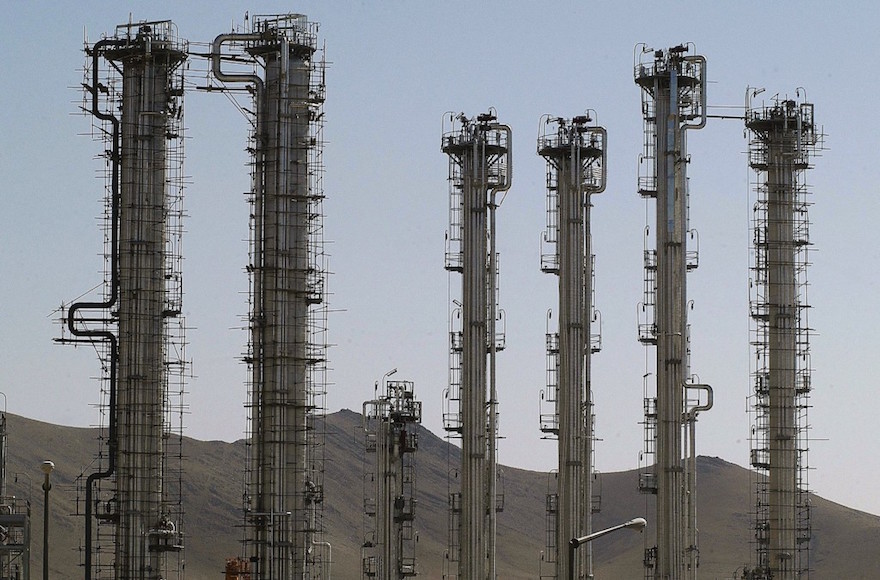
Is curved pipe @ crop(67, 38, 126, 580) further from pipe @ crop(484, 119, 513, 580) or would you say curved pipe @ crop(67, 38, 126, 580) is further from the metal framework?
pipe @ crop(484, 119, 513, 580)

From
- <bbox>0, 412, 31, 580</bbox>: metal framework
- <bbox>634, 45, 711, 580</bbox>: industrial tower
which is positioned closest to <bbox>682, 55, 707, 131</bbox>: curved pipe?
<bbox>634, 45, 711, 580</bbox>: industrial tower

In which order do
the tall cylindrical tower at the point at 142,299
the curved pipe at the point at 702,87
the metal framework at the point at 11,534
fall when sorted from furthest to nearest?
the curved pipe at the point at 702,87
the tall cylindrical tower at the point at 142,299
the metal framework at the point at 11,534

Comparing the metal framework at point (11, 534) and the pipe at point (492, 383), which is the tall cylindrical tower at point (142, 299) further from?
the pipe at point (492, 383)

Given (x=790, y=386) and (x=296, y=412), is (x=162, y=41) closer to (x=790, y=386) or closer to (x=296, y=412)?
(x=296, y=412)

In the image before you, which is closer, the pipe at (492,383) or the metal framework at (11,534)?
the metal framework at (11,534)

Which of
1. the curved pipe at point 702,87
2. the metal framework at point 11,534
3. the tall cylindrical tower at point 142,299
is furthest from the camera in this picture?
the curved pipe at point 702,87

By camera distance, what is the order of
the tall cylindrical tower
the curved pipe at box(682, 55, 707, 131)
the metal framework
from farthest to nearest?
the curved pipe at box(682, 55, 707, 131)
the tall cylindrical tower
the metal framework

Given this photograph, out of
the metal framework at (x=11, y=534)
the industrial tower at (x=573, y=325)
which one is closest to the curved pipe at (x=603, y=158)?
the industrial tower at (x=573, y=325)

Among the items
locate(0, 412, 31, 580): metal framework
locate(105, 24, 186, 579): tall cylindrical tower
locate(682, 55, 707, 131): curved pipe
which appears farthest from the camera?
locate(682, 55, 707, 131): curved pipe

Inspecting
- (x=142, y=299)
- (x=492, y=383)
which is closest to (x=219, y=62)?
(x=142, y=299)

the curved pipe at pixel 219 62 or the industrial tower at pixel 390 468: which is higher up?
the curved pipe at pixel 219 62

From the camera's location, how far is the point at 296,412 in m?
56.8

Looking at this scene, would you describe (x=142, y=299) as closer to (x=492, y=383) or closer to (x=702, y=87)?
(x=492, y=383)

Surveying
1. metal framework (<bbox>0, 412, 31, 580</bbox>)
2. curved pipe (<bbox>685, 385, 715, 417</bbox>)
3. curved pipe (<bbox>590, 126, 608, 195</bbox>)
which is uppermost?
curved pipe (<bbox>590, 126, 608, 195</bbox>)
